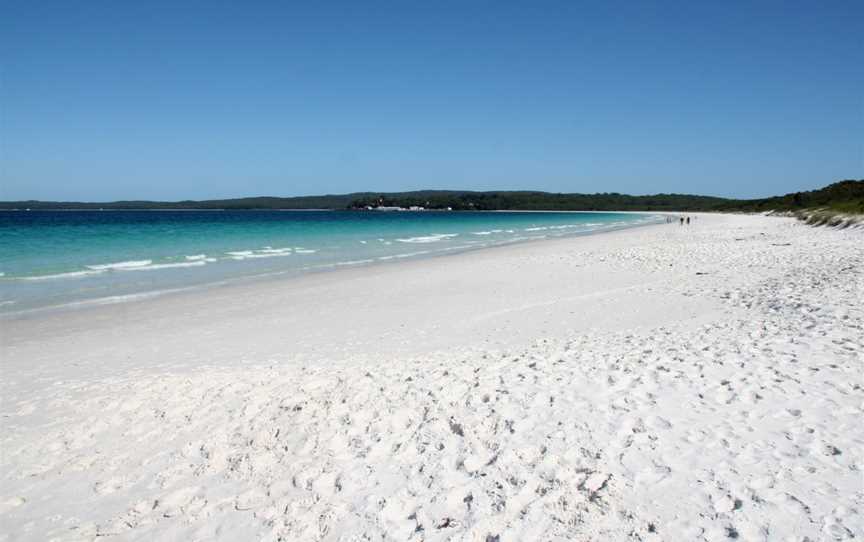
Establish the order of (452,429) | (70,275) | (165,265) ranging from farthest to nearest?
1. (165,265)
2. (70,275)
3. (452,429)

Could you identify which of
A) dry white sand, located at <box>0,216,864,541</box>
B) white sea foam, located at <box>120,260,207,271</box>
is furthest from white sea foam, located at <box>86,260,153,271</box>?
dry white sand, located at <box>0,216,864,541</box>

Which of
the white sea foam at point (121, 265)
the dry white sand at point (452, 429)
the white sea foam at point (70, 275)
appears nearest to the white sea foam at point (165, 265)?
the white sea foam at point (121, 265)

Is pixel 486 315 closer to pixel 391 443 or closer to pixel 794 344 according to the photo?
pixel 794 344

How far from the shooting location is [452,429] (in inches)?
189

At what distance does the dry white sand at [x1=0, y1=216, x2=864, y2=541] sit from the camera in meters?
3.58

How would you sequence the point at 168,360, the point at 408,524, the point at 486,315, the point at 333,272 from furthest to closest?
the point at 333,272 < the point at 486,315 < the point at 168,360 < the point at 408,524

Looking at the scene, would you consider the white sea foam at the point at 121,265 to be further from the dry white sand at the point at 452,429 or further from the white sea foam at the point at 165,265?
the dry white sand at the point at 452,429

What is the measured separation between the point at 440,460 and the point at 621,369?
111 inches

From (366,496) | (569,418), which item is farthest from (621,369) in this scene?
(366,496)

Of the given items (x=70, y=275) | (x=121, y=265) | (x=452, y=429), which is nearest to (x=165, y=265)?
(x=121, y=265)

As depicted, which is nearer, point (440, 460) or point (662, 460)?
point (662, 460)

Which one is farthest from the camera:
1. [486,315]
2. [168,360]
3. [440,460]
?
[486,315]

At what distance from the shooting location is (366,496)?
391 centimetres

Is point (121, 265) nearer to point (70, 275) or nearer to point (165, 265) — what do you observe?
point (165, 265)
